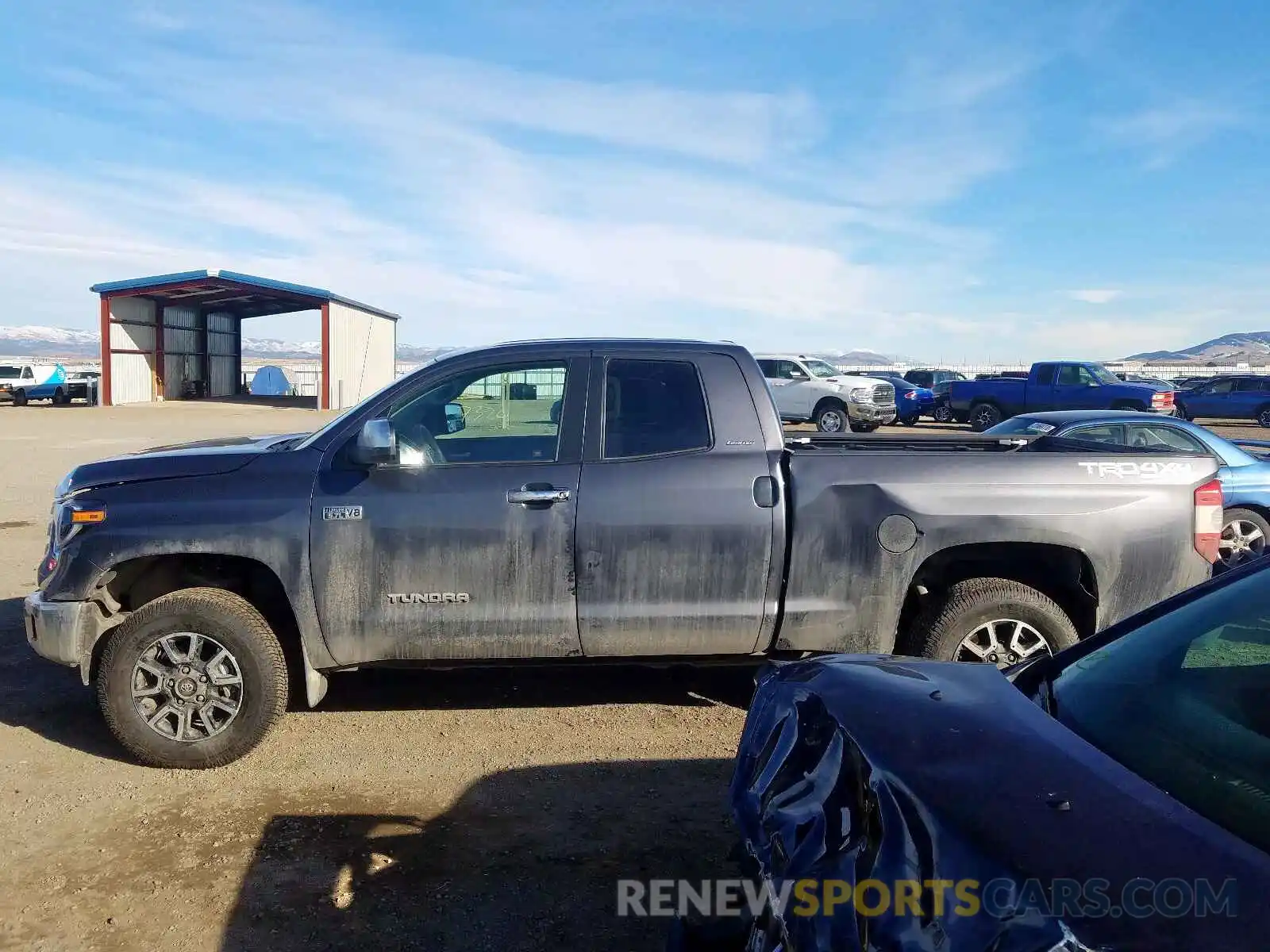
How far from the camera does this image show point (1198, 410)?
103ft

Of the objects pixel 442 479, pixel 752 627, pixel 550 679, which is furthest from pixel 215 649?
pixel 752 627

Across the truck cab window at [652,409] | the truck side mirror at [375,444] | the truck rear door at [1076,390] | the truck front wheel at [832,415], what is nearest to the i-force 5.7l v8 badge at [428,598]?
the truck side mirror at [375,444]

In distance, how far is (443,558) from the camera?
4449 mm

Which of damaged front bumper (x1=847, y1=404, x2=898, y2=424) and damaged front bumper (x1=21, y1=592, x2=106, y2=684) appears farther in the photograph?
damaged front bumper (x1=847, y1=404, x2=898, y2=424)

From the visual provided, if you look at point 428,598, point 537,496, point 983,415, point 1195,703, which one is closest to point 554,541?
point 537,496

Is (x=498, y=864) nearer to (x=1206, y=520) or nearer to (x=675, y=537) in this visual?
(x=675, y=537)

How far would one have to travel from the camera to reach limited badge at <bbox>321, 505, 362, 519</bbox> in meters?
4.43

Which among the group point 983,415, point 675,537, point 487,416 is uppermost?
point 487,416

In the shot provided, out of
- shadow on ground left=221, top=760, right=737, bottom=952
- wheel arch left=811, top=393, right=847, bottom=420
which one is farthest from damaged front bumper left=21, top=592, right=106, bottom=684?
wheel arch left=811, top=393, right=847, bottom=420

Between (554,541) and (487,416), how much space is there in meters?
0.76

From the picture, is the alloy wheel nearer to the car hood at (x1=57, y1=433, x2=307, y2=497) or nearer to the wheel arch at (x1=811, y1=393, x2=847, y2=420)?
the car hood at (x1=57, y1=433, x2=307, y2=497)

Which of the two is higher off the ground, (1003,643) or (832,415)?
(832,415)

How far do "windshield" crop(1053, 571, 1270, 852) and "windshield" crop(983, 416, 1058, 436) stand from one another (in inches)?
336

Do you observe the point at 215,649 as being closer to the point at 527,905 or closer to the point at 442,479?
the point at 442,479
